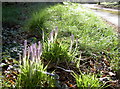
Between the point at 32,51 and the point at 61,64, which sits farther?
the point at 61,64

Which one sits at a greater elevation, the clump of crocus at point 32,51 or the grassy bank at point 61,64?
the clump of crocus at point 32,51

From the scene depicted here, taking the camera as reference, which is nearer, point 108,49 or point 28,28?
point 108,49

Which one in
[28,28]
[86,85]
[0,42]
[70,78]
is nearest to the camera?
[86,85]

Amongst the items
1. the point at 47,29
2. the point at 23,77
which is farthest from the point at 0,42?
the point at 23,77

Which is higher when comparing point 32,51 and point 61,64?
point 32,51

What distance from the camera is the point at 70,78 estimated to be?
6.61ft

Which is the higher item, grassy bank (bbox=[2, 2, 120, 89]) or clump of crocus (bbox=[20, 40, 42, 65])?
clump of crocus (bbox=[20, 40, 42, 65])

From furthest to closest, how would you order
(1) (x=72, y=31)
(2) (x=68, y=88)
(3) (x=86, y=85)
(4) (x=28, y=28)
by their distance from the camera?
(4) (x=28, y=28) < (1) (x=72, y=31) < (2) (x=68, y=88) < (3) (x=86, y=85)

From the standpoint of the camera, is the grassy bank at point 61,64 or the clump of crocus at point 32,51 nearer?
the clump of crocus at point 32,51

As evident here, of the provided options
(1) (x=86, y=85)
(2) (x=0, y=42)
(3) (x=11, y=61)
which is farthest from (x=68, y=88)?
(2) (x=0, y=42)

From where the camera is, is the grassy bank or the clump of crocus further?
the grassy bank

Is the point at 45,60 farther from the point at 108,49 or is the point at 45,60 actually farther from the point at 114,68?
the point at 108,49

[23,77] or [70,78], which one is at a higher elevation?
[23,77]

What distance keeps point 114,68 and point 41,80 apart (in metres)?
1.06
